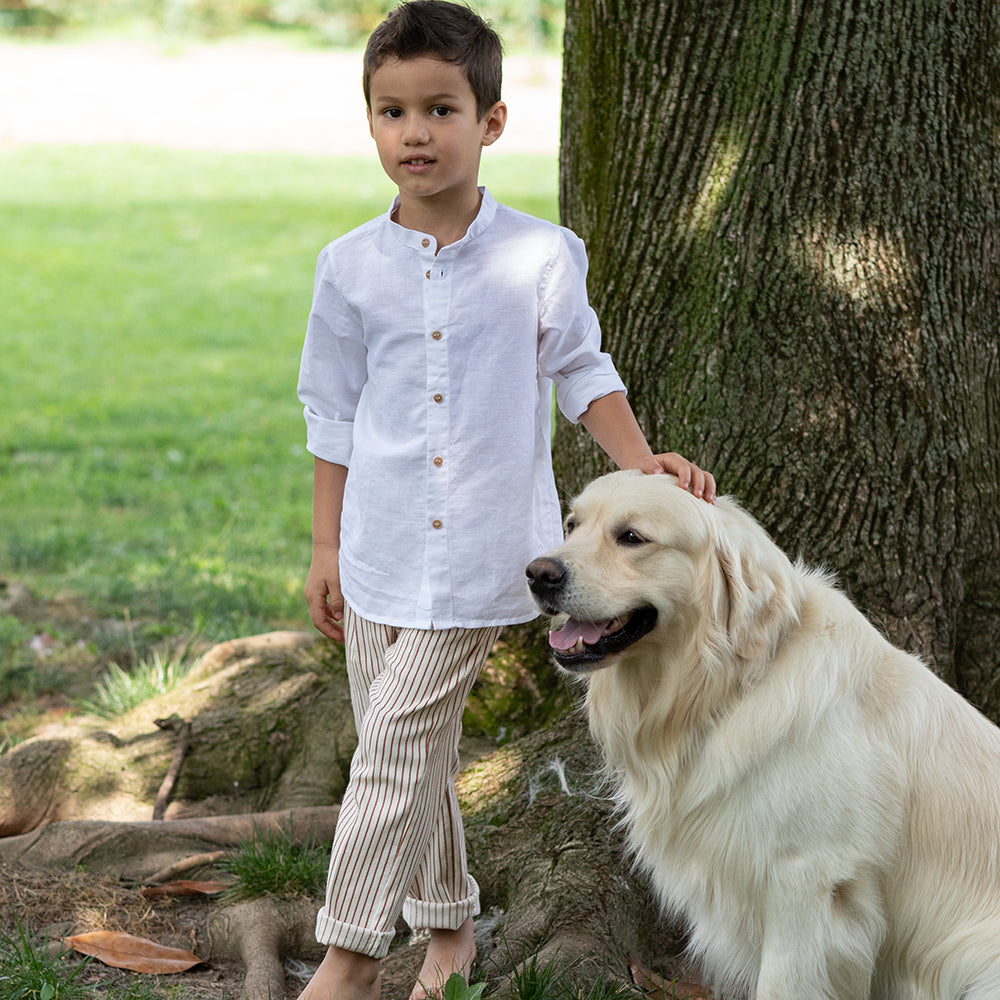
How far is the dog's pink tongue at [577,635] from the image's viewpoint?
2.56 metres

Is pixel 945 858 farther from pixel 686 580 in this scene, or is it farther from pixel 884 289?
pixel 884 289

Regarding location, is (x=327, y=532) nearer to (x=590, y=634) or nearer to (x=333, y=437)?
(x=333, y=437)

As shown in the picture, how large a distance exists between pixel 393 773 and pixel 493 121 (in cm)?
150

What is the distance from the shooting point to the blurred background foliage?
26.9 metres

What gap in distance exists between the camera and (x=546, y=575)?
97.9 inches

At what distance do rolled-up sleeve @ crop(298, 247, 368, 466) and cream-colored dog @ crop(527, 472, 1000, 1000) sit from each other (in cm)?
64

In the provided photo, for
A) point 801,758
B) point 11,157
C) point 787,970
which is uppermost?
point 801,758

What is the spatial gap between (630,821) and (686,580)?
72cm

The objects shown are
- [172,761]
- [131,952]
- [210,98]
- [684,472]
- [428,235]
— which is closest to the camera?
[684,472]

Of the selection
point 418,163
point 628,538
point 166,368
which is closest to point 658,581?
point 628,538

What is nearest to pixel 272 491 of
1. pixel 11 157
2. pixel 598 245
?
pixel 598 245

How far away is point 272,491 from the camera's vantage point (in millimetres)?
7457

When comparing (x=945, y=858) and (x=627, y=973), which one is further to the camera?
(x=627, y=973)

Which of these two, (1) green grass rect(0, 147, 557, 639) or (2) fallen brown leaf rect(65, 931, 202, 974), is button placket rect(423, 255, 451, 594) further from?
(1) green grass rect(0, 147, 557, 639)
